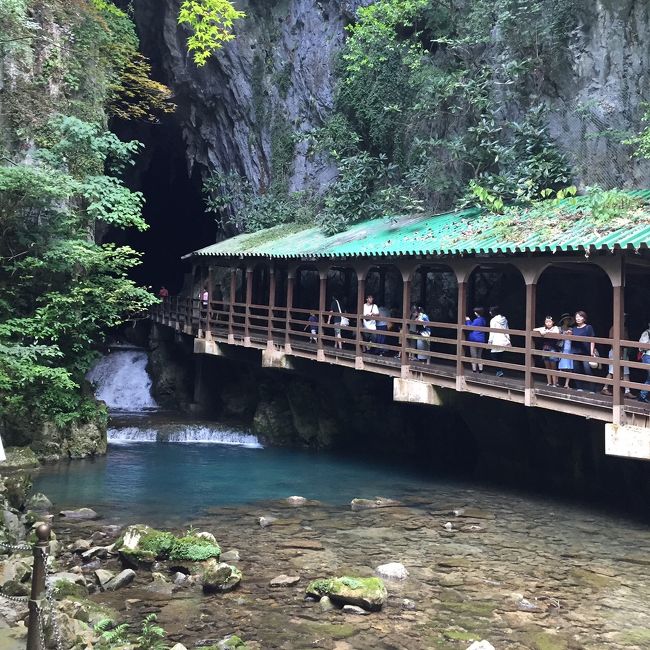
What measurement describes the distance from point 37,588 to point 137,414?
21.5 metres

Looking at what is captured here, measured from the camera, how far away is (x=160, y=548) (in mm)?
10633

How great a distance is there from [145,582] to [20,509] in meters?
4.10

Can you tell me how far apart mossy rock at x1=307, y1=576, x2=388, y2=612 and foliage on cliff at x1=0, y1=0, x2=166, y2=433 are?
408 inches

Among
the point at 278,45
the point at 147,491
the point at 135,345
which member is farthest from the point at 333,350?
the point at 135,345

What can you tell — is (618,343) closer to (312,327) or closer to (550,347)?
(550,347)

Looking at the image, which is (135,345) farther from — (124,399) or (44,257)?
(44,257)

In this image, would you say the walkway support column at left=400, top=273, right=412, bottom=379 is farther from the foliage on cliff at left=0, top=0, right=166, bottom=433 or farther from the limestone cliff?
the limestone cliff

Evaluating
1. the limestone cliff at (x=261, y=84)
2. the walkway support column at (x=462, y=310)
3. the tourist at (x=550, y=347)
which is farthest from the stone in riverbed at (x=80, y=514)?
the limestone cliff at (x=261, y=84)

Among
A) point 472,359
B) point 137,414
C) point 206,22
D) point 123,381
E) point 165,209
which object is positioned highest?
point 206,22

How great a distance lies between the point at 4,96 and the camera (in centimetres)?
1891

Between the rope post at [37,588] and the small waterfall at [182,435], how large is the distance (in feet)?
54.9

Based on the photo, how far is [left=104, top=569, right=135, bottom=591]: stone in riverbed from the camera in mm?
9625

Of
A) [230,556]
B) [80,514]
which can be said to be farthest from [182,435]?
[230,556]

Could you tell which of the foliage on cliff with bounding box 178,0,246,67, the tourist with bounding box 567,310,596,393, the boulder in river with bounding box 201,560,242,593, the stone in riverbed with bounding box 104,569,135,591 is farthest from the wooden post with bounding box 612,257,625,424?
the foliage on cliff with bounding box 178,0,246,67
